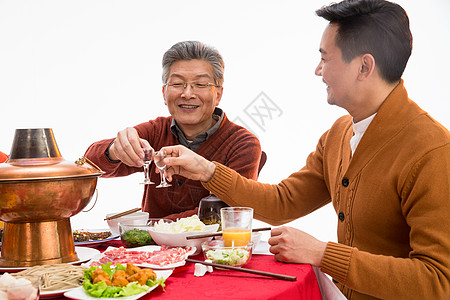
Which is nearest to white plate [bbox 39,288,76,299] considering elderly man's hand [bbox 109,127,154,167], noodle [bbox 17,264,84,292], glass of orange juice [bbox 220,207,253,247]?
noodle [bbox 17,264,84,292]

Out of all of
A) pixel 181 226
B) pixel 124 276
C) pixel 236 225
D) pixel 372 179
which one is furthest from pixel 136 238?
pixel 372 179

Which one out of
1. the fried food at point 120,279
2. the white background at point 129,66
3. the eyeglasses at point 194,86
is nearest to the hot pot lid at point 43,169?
the fried food at point 120,279

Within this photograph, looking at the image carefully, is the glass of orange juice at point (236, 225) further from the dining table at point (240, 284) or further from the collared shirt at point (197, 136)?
the collared shirt at point (197, 136)

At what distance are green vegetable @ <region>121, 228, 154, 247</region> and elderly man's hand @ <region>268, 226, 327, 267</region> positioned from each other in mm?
496

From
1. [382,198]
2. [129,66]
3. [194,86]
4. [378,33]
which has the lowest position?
[382,198]

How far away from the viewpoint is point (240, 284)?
4.40 ft

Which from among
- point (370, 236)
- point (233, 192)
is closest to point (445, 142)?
point (370, 236)

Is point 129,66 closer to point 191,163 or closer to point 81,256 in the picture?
point 191,163

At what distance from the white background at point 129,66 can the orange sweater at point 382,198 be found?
2653mm

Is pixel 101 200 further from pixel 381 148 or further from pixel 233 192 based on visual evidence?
pixel 381 148

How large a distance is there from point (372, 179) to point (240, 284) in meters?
0.77

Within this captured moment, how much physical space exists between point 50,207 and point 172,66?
1507mm

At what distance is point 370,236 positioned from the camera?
5.99 feet

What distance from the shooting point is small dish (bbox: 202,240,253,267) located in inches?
58.7
